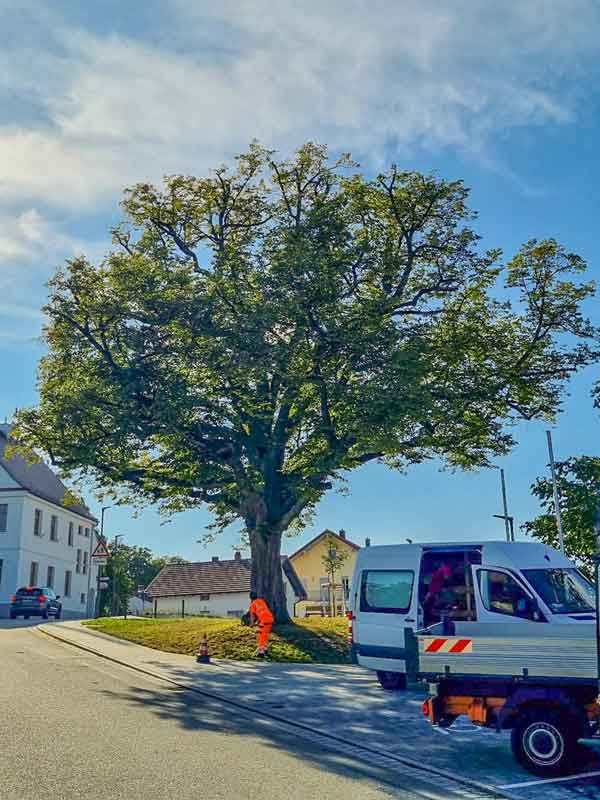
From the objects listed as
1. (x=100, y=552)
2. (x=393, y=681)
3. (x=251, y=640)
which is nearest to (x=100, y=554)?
(x=100, y=552)

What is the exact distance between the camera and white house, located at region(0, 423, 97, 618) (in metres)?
52.7

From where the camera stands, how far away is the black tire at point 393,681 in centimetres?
1559

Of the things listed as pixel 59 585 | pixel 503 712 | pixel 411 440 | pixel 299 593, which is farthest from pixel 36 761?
pixel 299 593

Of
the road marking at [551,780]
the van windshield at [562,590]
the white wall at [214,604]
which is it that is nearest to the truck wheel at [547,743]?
the road marking at [551,780]

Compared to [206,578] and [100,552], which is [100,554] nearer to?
[100,552]

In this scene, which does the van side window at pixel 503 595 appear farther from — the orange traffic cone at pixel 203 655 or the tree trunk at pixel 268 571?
the tree trunk at pixel 268 571

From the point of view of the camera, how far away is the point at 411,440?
955 inches

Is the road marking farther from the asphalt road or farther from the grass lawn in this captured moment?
the grass lawn

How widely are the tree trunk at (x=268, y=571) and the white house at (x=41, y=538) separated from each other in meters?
27.2

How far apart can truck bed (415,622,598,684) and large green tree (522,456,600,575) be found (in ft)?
24.6

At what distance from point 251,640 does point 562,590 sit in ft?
37.6

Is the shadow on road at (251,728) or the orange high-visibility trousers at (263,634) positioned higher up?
the orange high-visibility trousers at (263,634)

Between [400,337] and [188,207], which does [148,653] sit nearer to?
[400,337]

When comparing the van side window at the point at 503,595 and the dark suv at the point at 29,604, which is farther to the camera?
the dark suv at the point at 29,604
